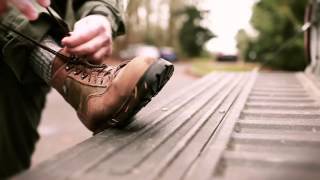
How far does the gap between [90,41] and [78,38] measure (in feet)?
0.22

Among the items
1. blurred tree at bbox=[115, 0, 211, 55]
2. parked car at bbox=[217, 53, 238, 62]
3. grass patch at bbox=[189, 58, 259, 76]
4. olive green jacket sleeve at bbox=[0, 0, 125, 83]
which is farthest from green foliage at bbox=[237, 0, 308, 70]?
blurred tree at bbox=[115, 0, 211, 55]

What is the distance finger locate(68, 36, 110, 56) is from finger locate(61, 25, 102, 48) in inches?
0.5

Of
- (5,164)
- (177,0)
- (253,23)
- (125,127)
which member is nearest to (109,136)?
(125,127)

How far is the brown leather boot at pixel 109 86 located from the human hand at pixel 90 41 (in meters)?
0.05

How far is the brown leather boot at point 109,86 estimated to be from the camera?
1.74 metres

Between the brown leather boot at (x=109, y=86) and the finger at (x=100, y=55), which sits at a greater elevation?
the finger at (x=100, y=55)

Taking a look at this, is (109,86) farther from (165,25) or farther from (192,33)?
(165,25)

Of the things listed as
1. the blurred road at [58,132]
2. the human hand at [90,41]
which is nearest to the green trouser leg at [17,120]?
the human hand at [90,41]

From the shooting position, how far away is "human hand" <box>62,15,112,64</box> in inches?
76.1

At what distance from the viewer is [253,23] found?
16.7m

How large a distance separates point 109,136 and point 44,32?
647 mm

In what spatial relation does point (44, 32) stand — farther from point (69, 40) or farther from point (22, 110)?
point (22, 110)

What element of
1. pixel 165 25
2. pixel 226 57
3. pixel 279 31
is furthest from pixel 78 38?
pixel 165 25

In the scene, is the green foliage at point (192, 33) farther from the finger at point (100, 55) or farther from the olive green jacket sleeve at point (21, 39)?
the finger at point (100, 55)
